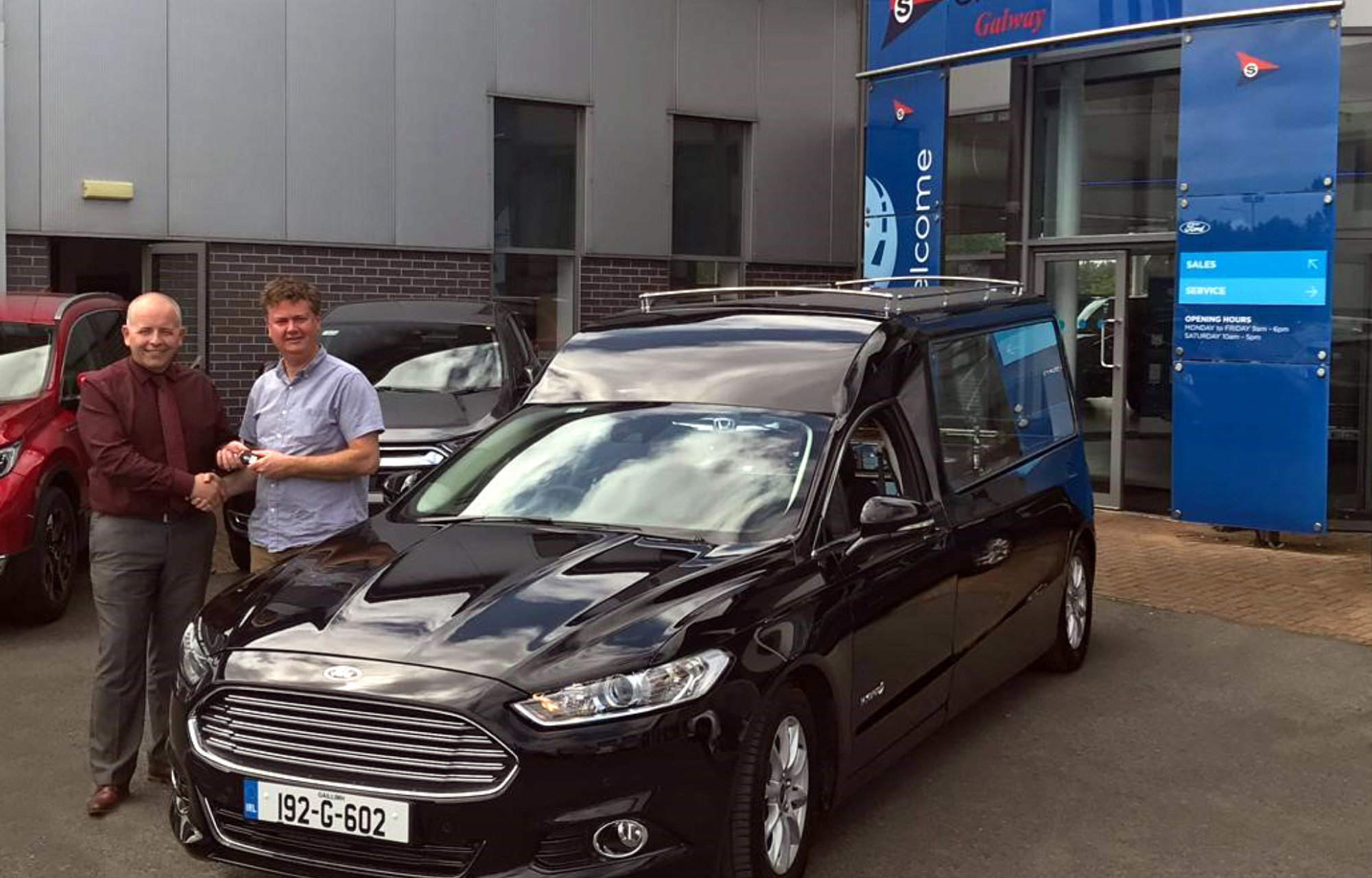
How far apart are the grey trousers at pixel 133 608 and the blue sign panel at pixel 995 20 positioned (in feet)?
27.7

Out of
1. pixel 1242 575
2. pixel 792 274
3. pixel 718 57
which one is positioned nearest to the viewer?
pixel 1242 575

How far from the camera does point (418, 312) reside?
11242 millimetres

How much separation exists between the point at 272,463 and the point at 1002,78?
32.3 ft

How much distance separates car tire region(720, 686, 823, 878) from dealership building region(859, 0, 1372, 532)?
7.24 m

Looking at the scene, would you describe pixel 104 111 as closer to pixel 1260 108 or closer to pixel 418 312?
pixel 418 312

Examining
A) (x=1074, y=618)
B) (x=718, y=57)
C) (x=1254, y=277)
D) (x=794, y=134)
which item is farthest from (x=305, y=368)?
(x=794, y=134)

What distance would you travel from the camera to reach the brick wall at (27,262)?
12242 millimetres

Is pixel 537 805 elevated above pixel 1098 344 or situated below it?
below

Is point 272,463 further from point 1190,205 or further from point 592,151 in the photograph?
point 592,151

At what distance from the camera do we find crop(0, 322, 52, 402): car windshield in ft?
27.8

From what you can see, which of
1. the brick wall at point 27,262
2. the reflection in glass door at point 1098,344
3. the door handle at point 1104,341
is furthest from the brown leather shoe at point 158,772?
the door handle at point 1104,341

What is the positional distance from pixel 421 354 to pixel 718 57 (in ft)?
22.8

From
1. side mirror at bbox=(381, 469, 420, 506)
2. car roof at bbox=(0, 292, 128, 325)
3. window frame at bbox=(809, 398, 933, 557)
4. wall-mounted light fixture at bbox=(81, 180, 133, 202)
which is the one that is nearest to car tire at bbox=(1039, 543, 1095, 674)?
window frame at bbox=(809, 398, 933, 557)

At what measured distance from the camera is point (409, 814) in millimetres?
3865
